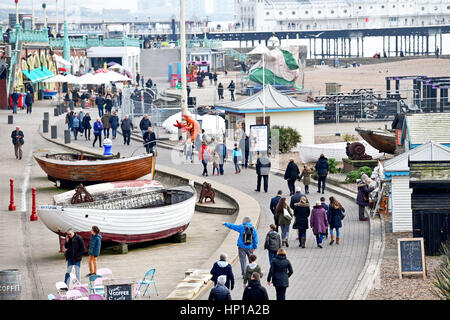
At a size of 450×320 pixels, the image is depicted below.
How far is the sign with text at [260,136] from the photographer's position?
34.2 m

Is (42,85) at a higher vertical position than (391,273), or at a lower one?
higher

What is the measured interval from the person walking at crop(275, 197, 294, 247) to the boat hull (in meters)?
8.99

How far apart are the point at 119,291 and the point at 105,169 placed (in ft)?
45.0

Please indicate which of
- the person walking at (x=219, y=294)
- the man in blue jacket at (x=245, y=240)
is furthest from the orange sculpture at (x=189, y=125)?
the person walking at (x=219, y=294)

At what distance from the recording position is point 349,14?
177 m

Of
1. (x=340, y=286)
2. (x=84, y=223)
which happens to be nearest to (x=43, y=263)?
(x=84, y=223)

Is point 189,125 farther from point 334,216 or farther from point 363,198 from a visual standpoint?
point 334,216

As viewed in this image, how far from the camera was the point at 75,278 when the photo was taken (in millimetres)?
17188

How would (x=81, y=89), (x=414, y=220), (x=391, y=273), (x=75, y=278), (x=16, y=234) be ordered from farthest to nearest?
(x=81, y=89), (x=16, y=234), (x=414, y=220), (x=391, y=273), (x=75, y=278)

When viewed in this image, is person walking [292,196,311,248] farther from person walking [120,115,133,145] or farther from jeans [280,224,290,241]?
person walking [120,115,133,145]

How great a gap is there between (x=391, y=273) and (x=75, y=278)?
5660mm

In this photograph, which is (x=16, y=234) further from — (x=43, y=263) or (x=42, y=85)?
(x=42, y=85)

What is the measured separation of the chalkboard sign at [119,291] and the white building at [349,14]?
530 ft
